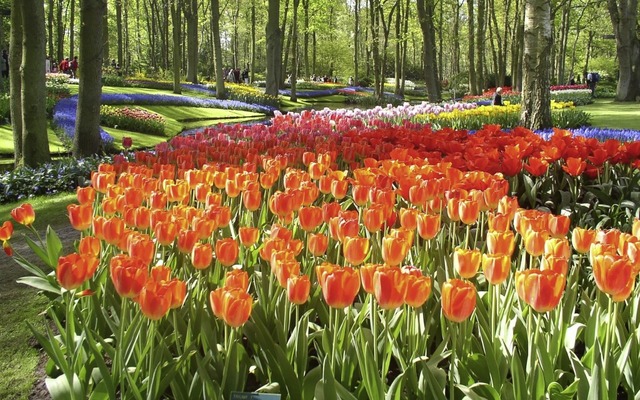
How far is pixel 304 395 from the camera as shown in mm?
1754

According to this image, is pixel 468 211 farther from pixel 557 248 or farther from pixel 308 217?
pixel 308 217

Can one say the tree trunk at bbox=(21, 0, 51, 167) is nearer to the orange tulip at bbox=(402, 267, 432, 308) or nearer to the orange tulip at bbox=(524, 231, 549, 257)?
the orange tulip at bbox=(524, 231, 549, 257)

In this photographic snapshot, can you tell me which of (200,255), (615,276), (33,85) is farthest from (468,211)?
(33,85)

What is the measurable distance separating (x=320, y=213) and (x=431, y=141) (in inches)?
119

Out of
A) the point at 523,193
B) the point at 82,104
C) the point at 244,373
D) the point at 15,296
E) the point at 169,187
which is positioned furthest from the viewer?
the point at 82,104

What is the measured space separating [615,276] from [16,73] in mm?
8989

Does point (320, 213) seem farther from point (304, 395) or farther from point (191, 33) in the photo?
point (191, 33)

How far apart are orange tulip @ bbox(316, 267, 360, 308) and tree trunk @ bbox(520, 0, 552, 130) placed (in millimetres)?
8507

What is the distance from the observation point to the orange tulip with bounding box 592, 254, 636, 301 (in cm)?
163

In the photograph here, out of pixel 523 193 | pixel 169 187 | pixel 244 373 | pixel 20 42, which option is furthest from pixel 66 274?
pixel 20 42

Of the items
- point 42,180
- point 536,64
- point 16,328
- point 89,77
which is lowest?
point 16,328

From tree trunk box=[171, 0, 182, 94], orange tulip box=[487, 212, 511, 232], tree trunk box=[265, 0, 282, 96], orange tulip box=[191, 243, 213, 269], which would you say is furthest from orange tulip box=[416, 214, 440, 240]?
tree trunk box=[265, 0, 282, 96]

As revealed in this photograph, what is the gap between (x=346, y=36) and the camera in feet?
193

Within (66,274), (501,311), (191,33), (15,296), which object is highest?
(191,33)
